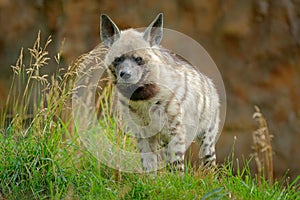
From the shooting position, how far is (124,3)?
8367 mm

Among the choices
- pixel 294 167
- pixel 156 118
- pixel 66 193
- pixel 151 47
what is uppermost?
pixel 151 47

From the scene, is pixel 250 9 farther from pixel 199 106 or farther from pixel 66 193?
pixel 66 193

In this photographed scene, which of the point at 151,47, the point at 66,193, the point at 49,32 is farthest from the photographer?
the point at 49,32

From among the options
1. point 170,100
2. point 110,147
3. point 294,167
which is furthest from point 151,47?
point 294,167

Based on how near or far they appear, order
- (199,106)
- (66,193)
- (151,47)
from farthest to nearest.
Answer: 1. (199,106)
2. (151,47)
3. (66,193)

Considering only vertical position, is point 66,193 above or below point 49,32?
below

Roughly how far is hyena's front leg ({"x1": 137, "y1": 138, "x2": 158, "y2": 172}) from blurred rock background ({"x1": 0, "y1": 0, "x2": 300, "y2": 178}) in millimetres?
3103

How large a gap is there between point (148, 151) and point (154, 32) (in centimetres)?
88

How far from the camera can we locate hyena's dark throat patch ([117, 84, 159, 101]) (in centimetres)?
514

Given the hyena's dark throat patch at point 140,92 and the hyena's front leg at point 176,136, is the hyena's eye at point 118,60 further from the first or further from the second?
the hyena's front leg at point 176,136

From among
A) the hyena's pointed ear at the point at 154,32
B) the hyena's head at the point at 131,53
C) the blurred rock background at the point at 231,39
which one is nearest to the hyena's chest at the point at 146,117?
the hyena's head at the point at 131,53

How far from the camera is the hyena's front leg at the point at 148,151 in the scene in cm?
525

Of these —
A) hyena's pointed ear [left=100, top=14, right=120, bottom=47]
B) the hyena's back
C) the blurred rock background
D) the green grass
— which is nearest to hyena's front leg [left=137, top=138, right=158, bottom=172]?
the hyena's back

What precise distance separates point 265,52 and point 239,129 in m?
0.96
